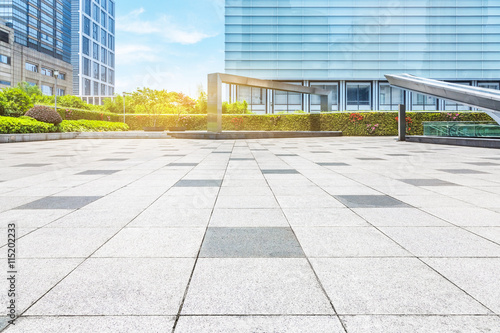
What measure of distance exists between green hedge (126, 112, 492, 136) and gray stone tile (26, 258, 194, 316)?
30.5 metres

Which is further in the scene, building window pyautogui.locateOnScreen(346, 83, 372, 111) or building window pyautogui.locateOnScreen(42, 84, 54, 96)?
building window pyautogui.locateOnScreen(42, 84, 54, 96)

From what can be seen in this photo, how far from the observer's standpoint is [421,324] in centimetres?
205

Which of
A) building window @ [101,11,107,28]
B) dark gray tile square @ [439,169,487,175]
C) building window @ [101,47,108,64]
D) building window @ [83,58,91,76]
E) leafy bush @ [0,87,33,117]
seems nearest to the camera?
dark gray tile square @ [439,169,487,175]

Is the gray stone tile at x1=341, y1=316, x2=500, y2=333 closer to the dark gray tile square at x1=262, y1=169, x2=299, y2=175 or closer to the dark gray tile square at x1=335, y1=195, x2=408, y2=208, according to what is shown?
the dark gray tile square at x1=335, y1=195, x2=408, y2=208

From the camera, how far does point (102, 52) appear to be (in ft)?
417

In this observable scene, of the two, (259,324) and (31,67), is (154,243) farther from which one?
(31,67)

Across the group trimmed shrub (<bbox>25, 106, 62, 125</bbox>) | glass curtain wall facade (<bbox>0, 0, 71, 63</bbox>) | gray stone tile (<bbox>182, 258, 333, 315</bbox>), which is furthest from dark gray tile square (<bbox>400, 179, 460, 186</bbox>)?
glass curtain wall facade (<bbox>0, 0, 71, 63</bbox>)

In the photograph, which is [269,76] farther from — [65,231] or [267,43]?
[65,231]

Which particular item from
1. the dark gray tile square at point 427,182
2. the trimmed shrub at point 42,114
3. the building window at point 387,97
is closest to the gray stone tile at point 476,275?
the dark gray tile square at point 427,182

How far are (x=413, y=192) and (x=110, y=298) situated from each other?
545 centimetres

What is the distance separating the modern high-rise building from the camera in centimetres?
10769

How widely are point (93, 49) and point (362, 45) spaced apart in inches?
3717

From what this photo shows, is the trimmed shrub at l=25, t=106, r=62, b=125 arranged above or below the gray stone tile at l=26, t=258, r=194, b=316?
above

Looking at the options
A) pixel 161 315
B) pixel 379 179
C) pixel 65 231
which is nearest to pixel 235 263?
pixel 161 315
